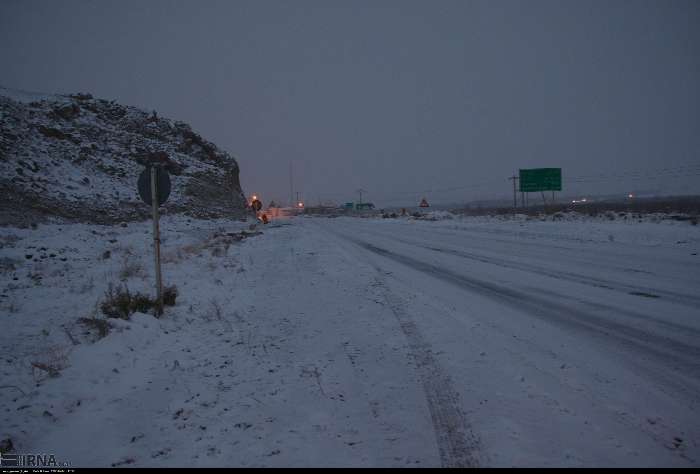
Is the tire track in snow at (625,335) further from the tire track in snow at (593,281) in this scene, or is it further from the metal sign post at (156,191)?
the metal sign post at (156,191)

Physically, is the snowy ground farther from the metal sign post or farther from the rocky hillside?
the rocky hillside

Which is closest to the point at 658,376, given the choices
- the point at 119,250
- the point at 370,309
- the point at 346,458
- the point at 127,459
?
the point at 346,458

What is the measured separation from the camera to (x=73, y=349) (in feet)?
17.1

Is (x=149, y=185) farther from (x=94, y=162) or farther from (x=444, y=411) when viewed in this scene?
(x=94, y=162)

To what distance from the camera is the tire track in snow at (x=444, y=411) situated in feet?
9.12

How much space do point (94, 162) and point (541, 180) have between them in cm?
5072

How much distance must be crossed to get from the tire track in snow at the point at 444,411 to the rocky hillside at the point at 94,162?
2799cm

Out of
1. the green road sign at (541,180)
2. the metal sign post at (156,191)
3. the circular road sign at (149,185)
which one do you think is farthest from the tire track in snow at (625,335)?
the green road sign at (541,180)

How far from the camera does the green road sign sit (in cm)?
4144

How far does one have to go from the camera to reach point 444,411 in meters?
3.36

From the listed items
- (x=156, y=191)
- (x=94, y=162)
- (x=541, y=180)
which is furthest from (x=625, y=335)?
(x=94, y=162)

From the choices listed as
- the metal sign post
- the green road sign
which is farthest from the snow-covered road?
the green road sign

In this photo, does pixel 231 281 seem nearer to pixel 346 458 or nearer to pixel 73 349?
pixel 73 349
